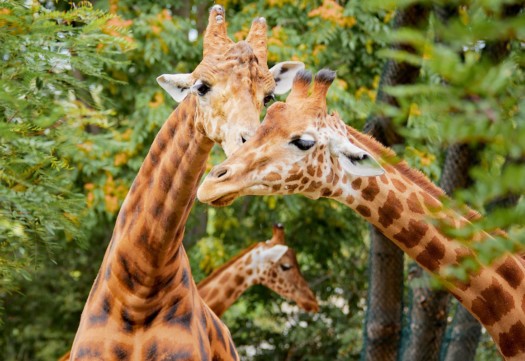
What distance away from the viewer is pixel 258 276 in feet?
26.9

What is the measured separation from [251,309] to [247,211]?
1.35 meters

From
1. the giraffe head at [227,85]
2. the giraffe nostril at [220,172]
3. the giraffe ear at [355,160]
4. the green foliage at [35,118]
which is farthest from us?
the green foliage at [35,118]

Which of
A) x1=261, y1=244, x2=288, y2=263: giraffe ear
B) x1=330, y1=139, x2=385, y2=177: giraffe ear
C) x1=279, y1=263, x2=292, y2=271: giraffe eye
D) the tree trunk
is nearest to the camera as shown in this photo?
x1=330, y1=139, x2=385, y2=177: giraffe ear

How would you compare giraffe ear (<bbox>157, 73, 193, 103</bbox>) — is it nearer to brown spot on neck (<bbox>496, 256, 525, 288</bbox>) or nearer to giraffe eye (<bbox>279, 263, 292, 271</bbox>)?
brown spot on neck (<bbox>496, 256, 525, 288</bbox>)

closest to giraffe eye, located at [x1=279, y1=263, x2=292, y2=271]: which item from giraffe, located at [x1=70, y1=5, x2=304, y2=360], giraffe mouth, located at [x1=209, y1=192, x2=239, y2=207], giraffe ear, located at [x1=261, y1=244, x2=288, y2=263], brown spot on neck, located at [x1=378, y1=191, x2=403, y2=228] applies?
giraffe ear, located at [x1=261, y1=244, x2=288, y2=263]

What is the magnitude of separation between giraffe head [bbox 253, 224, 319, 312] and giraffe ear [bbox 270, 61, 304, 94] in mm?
3266

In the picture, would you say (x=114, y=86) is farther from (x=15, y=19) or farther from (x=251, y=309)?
(x=15, y=19)

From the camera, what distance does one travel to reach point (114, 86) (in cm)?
1009

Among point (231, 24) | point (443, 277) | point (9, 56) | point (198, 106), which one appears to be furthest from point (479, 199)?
point (231, 24)

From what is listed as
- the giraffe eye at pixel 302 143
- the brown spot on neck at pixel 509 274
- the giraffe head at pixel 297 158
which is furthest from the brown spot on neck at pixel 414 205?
the giraffe eye at pixel 302 143

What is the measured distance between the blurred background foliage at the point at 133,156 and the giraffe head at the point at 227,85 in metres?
0.84

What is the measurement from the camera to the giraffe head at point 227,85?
4.20 metres

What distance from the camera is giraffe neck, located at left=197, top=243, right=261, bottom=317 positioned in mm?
7590

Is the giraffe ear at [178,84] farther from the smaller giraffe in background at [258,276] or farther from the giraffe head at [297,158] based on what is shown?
the smaller giraffe in background at [258,276]
